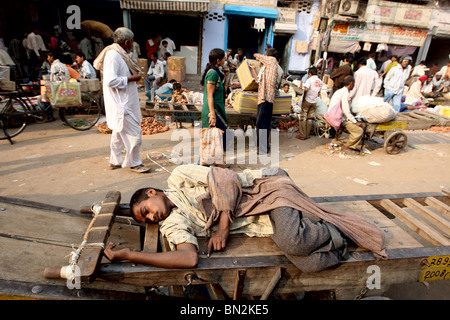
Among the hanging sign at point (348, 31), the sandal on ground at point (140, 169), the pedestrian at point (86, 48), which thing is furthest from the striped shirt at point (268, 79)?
the hanging sign at point (348, 31)

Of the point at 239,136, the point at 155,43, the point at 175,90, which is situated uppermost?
the point at 155,43

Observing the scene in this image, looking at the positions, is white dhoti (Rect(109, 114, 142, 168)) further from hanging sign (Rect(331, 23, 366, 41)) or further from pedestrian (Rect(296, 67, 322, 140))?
hanging sign (Rect(331, 23, 366, 41))

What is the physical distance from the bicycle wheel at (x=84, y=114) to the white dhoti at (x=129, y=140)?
274cm

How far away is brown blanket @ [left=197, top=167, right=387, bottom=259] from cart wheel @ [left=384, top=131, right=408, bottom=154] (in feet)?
16.3

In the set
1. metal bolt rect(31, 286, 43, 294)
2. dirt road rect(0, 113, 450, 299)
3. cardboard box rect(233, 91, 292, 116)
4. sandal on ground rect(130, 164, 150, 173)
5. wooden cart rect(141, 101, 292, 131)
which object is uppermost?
metal bolt rect(31, 286, 43, 294)

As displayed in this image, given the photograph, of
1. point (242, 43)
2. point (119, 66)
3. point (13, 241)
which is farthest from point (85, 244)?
point (242, 43)

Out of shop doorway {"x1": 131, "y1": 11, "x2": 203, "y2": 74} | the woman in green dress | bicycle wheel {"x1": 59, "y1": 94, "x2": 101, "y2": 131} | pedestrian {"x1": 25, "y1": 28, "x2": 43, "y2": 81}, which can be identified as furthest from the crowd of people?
pedestrian {"x1": 25, "y1": 28, "x2": 43, "y2": 81}

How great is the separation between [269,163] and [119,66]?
326cm

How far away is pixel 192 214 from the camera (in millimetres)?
2168

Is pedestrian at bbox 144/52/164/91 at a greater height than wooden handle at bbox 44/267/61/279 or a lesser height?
lesser

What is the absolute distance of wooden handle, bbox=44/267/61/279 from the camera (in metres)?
1.60

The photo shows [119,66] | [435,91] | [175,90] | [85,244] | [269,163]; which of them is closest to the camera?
[85,244]

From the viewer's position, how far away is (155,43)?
13.4 metres

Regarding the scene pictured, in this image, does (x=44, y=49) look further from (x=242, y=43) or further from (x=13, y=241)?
(x=13, y=241)
